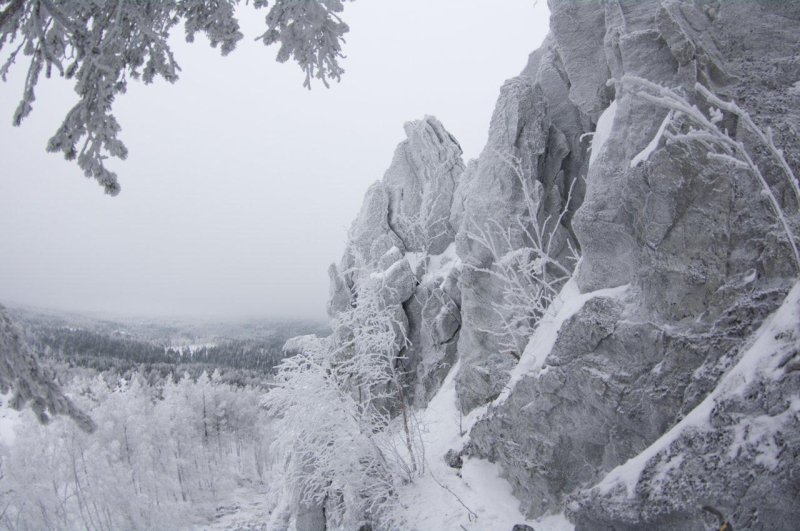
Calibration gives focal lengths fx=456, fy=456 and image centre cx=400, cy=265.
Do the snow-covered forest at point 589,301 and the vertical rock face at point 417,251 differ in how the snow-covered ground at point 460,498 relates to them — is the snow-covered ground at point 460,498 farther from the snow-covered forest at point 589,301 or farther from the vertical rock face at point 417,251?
the vertical rock face at point 417,251

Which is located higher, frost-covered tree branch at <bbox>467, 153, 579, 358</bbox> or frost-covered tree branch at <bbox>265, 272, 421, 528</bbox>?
frost-covered tree branch at <bbox>467, 153, 579, 358</bbox>

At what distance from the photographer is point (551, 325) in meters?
10.1

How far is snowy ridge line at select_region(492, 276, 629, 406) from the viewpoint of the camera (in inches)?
351

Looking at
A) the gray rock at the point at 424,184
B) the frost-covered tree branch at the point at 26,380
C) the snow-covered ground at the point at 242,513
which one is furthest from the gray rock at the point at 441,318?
the snow-covered ground at the point at 242,513

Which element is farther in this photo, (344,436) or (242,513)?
(242,513)

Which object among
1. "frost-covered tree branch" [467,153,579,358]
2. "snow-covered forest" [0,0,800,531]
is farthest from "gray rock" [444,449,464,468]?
"frost-covered tree branch" [467,153,579,358]

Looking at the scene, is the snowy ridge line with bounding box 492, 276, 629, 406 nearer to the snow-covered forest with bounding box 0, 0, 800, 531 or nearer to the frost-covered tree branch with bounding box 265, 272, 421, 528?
the snow-covered forest with bounding box 0, 0, 800, 531

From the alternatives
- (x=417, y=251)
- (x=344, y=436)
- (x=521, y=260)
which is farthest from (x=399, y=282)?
(x=344, y=436)

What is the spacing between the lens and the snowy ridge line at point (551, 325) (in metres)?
8.91

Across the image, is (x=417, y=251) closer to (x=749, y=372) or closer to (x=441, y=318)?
(x=441, y=318)

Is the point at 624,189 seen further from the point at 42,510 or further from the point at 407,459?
the point at 42,510

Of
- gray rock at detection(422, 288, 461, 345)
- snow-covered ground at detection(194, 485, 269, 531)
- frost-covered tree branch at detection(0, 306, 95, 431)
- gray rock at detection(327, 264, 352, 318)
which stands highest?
frost-covered tree branch at detection(0, 306, 95, 431)

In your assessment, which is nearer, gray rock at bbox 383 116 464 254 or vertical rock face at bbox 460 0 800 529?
vertical rock face at bbox 460 0 800 529

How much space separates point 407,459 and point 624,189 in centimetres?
1116
